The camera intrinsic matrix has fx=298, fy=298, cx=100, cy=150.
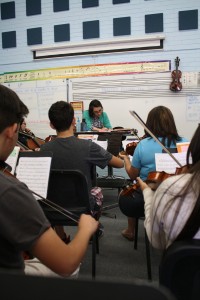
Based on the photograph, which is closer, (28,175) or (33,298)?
(33,298)

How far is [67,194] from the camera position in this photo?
188 cm

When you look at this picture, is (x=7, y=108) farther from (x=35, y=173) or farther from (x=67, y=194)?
(x=67, y=194)

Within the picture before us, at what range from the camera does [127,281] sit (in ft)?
1.27

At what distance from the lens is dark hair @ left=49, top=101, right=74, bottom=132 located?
2014mm

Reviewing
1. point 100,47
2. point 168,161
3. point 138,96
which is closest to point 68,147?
point 168,161

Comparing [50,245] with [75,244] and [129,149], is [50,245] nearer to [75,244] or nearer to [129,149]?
[75,244]

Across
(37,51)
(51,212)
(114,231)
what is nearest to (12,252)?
(51,212)

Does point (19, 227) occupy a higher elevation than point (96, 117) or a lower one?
lower

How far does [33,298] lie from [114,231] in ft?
8.53

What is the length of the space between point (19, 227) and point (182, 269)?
16.3 inches

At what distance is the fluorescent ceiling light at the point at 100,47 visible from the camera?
479 centimetres

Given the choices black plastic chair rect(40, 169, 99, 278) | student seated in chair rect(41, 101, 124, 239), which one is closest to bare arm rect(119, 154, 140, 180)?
student seated in chair rect(41, 101, 124, 239)

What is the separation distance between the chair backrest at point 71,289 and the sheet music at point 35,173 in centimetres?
123

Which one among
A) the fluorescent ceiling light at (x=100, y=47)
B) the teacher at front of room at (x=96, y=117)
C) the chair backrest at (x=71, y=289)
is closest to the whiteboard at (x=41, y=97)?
the fluorescent ceiling light at (x=100, y=47)
